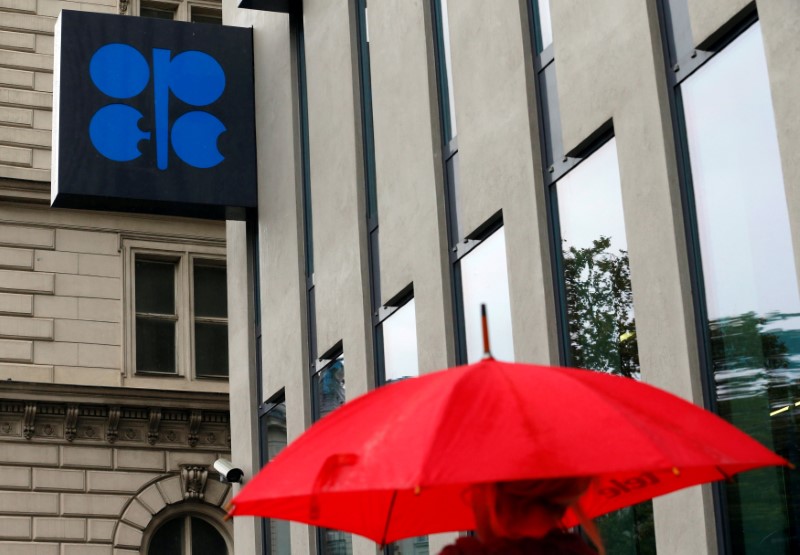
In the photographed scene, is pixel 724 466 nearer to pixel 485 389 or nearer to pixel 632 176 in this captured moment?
pixel 485 389

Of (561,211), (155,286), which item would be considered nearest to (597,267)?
(561,211)

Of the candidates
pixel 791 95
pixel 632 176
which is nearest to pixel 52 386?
pixel 632 176

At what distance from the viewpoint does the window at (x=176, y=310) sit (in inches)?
1040

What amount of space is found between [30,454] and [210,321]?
167 inches

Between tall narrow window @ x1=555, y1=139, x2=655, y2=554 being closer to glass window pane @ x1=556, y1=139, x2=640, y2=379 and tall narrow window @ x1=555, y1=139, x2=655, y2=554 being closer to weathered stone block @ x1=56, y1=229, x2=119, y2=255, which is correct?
glass window pane @ x1=556, y1=139, x2=640, y2=379

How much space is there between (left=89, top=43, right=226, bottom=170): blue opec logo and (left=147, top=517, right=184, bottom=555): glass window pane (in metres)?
8.75

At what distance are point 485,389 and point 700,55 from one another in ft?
18.5

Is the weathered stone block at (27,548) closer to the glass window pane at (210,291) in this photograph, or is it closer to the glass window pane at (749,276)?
the glass window pane at (210,291)

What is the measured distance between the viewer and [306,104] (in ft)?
60.5

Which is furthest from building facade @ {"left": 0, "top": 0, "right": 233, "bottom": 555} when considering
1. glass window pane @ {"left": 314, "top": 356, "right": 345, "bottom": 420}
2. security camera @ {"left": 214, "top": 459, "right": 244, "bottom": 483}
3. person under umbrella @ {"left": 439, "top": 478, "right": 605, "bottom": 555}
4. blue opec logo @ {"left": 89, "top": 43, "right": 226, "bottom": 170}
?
person under umbrella @ {"left": 439, "top": 478, "right": 605, "bottom": 555}

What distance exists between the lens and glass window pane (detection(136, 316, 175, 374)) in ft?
A: 86.3

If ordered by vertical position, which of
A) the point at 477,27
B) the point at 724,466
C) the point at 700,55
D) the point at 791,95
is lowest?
the point at 724,466

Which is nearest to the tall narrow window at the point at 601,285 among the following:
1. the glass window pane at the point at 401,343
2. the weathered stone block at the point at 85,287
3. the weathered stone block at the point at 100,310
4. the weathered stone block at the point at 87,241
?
the glass window pane at the point at 401,343

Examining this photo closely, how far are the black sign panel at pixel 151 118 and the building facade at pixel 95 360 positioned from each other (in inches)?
258
